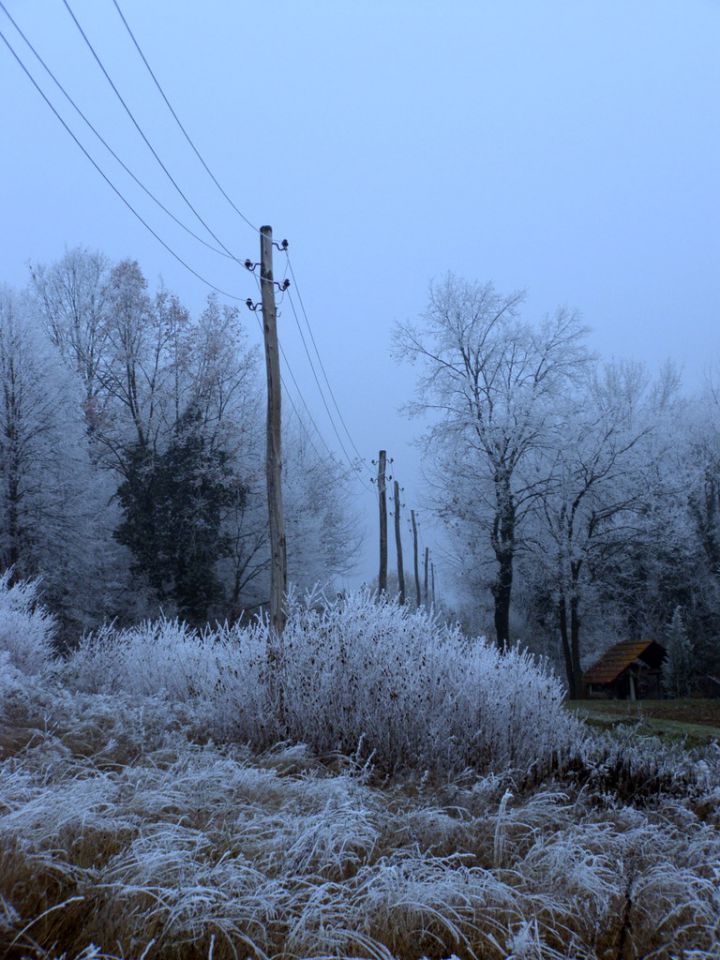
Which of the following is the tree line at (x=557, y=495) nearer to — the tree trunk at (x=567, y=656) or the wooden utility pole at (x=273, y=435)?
the tree trunk at (x=567, y=656)

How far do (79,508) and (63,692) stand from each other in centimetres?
1749

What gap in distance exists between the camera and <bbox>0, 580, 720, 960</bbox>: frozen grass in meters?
3.46

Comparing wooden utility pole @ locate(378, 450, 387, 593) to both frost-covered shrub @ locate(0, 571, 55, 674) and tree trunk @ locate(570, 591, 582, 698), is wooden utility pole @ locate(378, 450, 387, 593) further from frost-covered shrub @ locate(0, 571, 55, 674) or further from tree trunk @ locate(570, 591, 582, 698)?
frost-covered shrub @ locate(0, 571, 55, 674)

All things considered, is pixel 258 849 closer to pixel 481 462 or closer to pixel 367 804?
pixel 367 804

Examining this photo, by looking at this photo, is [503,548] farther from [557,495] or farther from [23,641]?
[23,641]

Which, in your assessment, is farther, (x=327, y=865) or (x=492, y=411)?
(x=492, y=411)

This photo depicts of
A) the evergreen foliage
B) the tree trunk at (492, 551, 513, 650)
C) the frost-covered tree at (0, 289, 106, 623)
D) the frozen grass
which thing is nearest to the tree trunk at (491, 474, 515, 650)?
the tree trunk at (492, 551, 513, 650)

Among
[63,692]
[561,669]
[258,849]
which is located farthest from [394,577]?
[258,849]

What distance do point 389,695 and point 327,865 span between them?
4.04 m

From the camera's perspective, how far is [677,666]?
89.6 feet

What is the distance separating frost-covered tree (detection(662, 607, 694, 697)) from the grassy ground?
9.31ft

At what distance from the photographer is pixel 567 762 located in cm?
823

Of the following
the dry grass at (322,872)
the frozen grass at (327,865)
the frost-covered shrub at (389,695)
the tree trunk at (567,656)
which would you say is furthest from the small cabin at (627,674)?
the dry grass at (322,872)

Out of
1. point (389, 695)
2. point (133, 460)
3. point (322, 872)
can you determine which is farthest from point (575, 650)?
point (322, 872)
